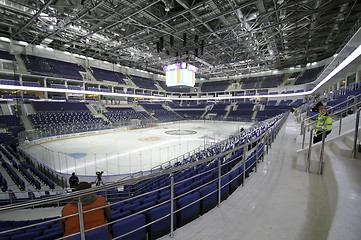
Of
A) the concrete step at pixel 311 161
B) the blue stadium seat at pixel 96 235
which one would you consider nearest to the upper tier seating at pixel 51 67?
the blue stadium seat at pixel 96 235

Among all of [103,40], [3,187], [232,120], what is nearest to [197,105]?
[232,120]

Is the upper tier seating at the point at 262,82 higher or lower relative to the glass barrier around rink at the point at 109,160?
higher

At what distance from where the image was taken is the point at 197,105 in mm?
42656

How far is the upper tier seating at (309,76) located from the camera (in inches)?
1062

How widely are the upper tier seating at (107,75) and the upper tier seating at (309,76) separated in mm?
34287

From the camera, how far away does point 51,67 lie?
2295 cm

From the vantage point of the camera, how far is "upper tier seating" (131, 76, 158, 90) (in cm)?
3556

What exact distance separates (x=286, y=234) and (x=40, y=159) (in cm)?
1106

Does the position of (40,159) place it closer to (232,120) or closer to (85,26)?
(85,26)

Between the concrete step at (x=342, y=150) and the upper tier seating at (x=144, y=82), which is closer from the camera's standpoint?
the concrete step at (x=342, y=150)

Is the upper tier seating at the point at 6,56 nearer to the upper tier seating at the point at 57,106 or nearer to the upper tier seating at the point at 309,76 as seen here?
the upper tier seating at the point at 57,106

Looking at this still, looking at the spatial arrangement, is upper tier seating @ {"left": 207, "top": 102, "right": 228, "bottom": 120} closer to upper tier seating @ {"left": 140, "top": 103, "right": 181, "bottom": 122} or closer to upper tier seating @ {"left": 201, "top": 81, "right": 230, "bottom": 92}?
upper tier seating @ {"left": 201, "top": 81, "right": 230, "bottom": 92}

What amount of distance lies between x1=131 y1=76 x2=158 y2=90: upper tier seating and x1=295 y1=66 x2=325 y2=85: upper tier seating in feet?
100

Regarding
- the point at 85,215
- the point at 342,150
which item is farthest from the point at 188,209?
the point at 342,150
